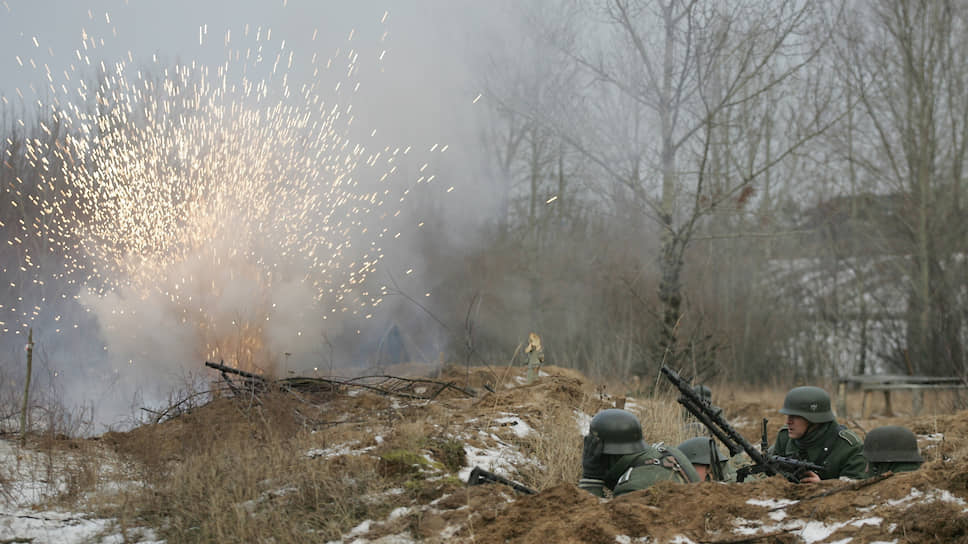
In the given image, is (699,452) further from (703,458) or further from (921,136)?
(921,136)

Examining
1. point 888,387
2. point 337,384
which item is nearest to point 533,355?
point 337,384

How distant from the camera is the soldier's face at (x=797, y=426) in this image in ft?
22.3

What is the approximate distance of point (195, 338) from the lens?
40.4 feet

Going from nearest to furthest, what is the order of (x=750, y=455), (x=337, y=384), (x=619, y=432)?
(x=619, y=432), (x=750, y=455), (x=337, y=384)

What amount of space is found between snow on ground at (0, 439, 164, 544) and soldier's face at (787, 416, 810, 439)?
5.02 m

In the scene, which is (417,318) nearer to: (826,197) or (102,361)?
(102,361)

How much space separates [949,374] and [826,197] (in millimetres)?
10034

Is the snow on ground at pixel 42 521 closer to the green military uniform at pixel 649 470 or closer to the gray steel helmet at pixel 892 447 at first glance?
the green military uniform at pixel 649 470

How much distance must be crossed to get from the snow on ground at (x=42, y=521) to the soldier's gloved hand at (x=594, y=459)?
9.88ft

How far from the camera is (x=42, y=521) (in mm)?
5695

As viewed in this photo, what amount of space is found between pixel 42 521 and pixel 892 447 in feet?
20.1

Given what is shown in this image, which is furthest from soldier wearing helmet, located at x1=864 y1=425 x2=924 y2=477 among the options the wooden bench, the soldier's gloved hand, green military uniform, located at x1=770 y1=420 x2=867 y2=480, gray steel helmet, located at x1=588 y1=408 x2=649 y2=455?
the wooden bench

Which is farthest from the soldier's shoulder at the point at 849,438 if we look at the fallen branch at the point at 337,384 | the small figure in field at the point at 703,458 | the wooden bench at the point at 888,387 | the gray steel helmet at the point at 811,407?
the wooden bench at the point at 888,387

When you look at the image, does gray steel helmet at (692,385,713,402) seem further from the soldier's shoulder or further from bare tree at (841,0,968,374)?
bare tree at (841,0,968,374)
